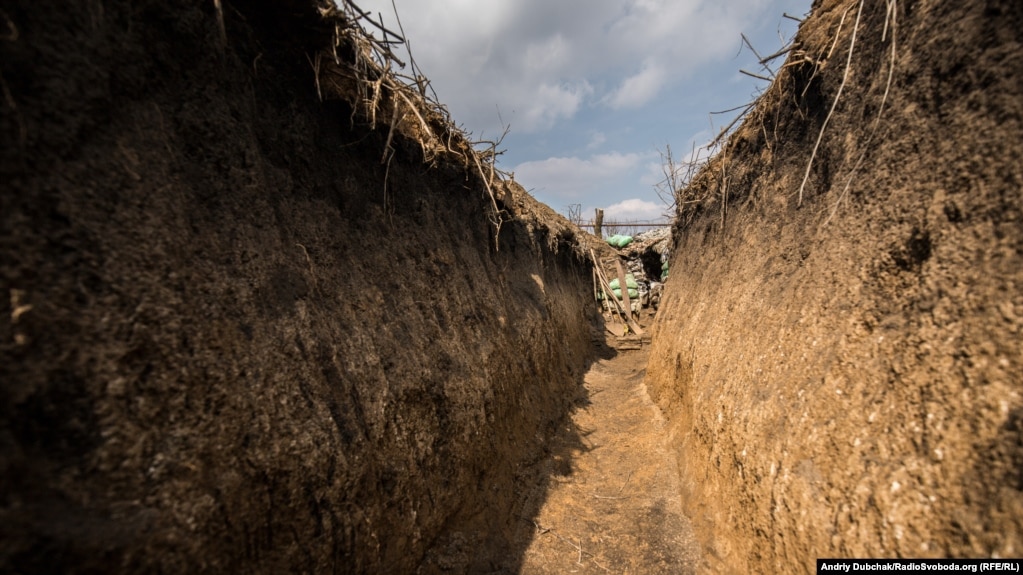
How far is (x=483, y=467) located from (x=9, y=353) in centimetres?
235

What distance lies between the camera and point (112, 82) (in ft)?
4.37

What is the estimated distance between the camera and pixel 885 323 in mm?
1568

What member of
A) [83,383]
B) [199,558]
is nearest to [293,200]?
[83,383]

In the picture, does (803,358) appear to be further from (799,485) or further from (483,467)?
(483,467)

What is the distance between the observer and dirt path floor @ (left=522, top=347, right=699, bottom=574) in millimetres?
2396

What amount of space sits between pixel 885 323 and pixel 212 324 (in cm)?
263

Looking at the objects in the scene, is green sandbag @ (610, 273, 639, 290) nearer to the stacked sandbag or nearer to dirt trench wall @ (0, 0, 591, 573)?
the stacked sandbag

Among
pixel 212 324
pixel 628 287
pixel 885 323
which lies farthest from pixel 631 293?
pixel 212 324

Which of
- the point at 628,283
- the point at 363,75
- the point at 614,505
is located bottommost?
the point at 614,505

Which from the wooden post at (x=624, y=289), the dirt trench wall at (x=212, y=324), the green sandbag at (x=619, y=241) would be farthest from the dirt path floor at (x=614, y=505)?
the green sandbag at (x=619, y=241)

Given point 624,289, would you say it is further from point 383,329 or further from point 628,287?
point 383,329

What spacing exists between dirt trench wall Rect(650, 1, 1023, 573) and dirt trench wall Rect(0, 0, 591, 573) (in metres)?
1.67

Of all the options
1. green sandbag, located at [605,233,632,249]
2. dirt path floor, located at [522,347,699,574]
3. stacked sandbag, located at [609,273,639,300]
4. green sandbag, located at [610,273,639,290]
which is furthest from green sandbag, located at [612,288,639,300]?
dirt path floor, located at [522,347,699,574]

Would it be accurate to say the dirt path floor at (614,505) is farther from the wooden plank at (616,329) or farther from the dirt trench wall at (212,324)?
the wooden plank at (616,329)
